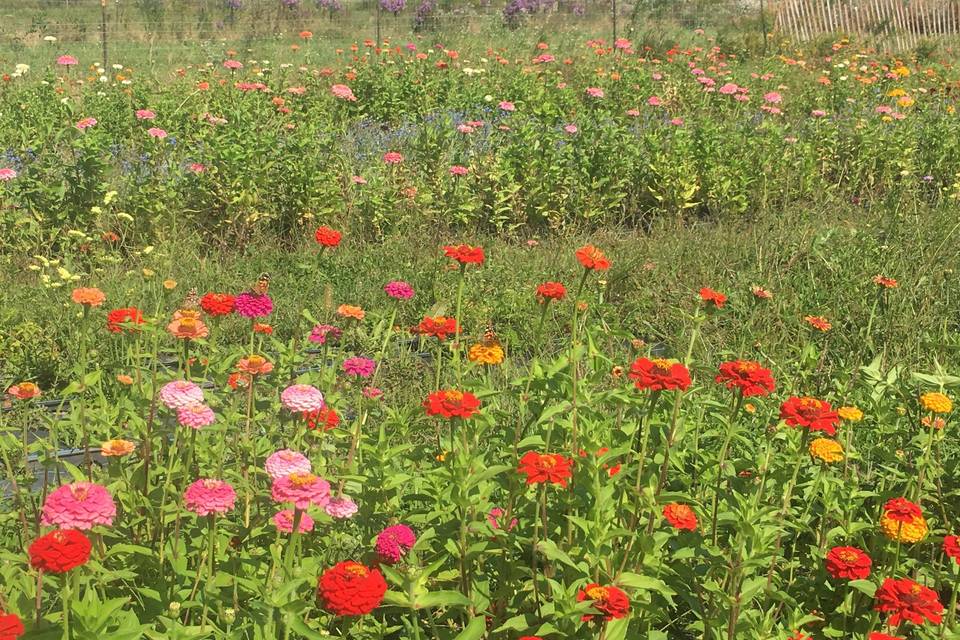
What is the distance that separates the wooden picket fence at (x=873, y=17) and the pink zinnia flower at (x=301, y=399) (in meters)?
19.4

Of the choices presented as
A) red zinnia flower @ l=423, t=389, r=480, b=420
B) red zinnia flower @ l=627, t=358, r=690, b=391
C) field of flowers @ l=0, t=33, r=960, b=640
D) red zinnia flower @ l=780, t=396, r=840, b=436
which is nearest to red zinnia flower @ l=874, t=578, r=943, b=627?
field of flowers @ l=0, t=33, r=960, b=640

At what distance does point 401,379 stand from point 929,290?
2497 millimetres

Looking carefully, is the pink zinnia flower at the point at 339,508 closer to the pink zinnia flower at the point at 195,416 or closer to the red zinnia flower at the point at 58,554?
the pink zinnia flower at the point at 195,416

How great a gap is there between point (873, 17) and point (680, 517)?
20.4 m

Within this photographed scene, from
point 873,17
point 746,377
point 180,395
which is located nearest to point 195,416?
point 180,395

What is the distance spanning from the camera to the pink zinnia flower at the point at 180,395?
1727mm

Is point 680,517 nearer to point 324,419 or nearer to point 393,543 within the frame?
point 393,543

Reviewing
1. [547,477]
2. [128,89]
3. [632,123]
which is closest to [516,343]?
[547,477]

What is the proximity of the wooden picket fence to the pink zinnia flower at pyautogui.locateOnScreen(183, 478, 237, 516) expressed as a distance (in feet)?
64.7

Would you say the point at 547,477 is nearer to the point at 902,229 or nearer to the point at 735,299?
the point at 735,299

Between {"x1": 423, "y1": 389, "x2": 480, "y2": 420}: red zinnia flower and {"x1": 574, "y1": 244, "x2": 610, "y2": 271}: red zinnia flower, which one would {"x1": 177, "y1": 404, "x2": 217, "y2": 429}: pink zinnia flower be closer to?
{"x1": 423, "y1": 389, "x2": 480, "y2": 420}: red zinnia flower

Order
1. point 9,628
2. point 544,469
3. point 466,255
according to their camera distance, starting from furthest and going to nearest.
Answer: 1. point 466,255
2. point 544,469
3. point 9,628

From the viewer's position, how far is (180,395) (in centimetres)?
174

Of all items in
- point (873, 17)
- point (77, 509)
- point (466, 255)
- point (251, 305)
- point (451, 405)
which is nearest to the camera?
point (77, 509)
